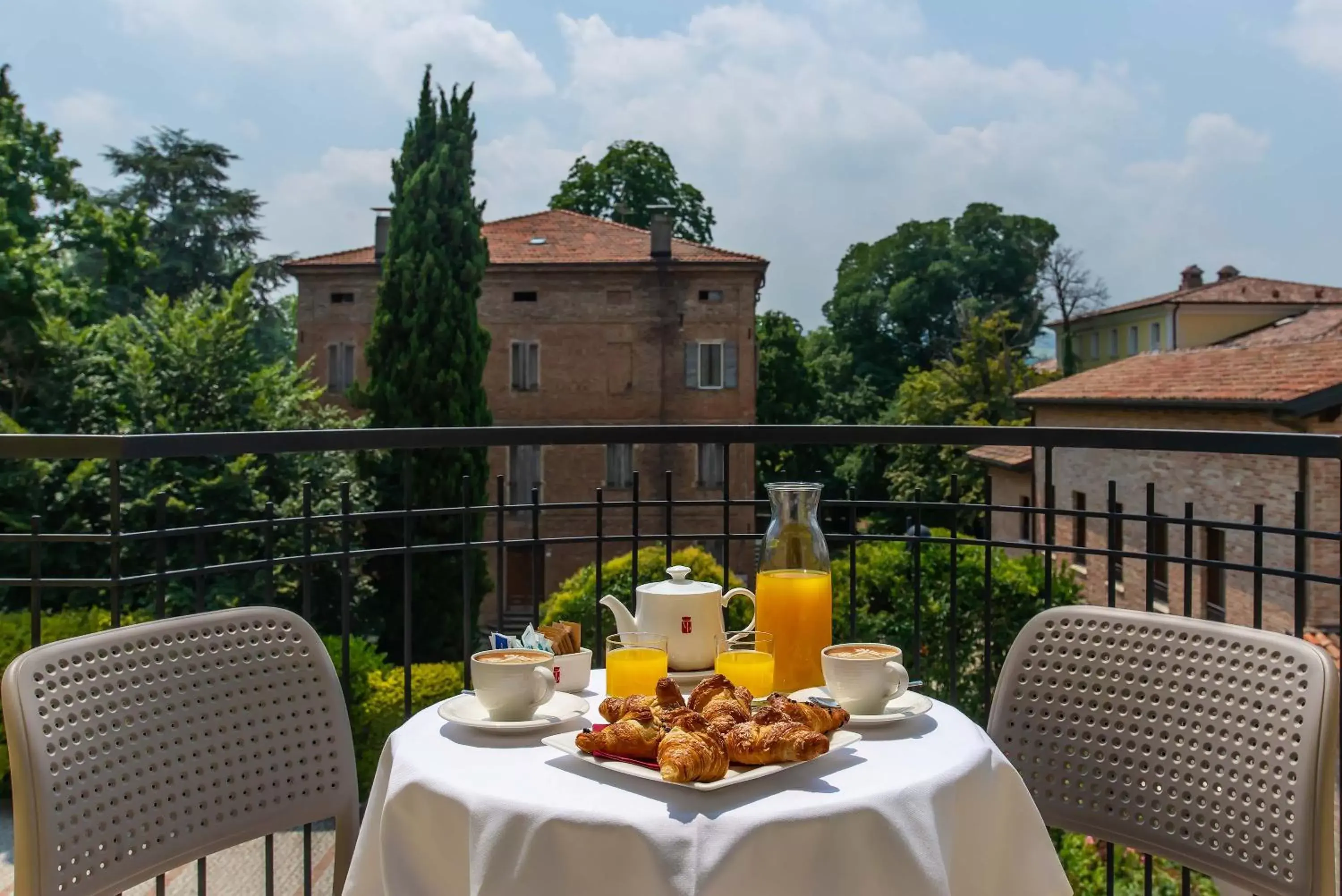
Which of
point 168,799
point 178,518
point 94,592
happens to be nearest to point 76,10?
point 178,518

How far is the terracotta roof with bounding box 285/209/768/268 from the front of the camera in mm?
25859

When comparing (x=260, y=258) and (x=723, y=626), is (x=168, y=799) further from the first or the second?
(x=260, y=258)

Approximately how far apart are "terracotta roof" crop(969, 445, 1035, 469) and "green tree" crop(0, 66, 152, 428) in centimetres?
1922

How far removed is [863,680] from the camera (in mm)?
Result: 1689

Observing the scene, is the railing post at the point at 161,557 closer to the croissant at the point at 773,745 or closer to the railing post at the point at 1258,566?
the croissant at the point at 773,745

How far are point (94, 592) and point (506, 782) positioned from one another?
15.5 m

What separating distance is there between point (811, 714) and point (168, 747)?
3.52 feet

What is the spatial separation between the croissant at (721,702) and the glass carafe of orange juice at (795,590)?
0.21 m

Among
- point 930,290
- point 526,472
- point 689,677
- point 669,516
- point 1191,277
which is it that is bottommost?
point 526,472

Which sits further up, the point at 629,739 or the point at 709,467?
the point at 629,739

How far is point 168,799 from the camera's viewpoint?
179cm

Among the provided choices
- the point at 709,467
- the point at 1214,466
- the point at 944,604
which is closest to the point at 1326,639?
the point at 944,604

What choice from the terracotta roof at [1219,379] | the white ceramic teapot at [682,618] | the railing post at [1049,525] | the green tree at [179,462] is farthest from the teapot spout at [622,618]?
the terracotta roof at [1219,379]

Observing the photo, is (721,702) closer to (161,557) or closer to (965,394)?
(161,557)
